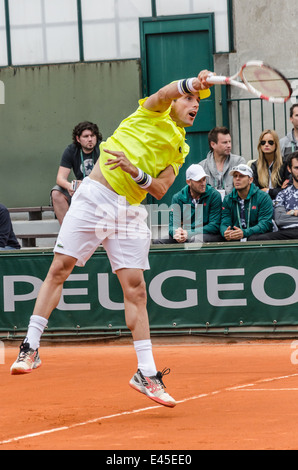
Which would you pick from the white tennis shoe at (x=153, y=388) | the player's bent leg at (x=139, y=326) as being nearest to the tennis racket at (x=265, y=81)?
the player's bent leg at (x=139, y=326)

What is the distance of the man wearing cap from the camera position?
10.8 m

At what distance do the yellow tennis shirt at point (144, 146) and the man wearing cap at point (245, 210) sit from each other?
14.4 ft

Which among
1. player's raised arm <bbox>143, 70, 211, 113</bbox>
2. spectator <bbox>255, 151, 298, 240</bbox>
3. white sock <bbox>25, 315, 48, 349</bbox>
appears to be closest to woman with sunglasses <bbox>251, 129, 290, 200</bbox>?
spectator <bbox>255, 151, 298, 240</bbox>

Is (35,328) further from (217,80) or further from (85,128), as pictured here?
(85,128)

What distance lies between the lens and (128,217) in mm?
6438

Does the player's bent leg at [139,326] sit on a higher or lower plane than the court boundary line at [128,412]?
higher

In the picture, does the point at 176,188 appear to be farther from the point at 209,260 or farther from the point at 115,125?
the point at 209,260

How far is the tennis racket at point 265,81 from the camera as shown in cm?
619

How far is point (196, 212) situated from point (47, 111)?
5.62 m

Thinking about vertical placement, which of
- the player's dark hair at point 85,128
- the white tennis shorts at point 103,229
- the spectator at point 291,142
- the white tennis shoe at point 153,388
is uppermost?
the player's dark hair at point 85,128

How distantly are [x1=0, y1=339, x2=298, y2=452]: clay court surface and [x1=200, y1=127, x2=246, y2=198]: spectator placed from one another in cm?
228

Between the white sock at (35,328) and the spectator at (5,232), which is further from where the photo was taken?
the spectator at (5,232)

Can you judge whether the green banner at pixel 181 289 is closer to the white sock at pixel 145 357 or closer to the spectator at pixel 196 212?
the spectator at pixel 196 212

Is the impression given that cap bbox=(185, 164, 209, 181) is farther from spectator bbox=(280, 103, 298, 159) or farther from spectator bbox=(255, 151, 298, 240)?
spectator bbox=(280, 103, 298, 159)
